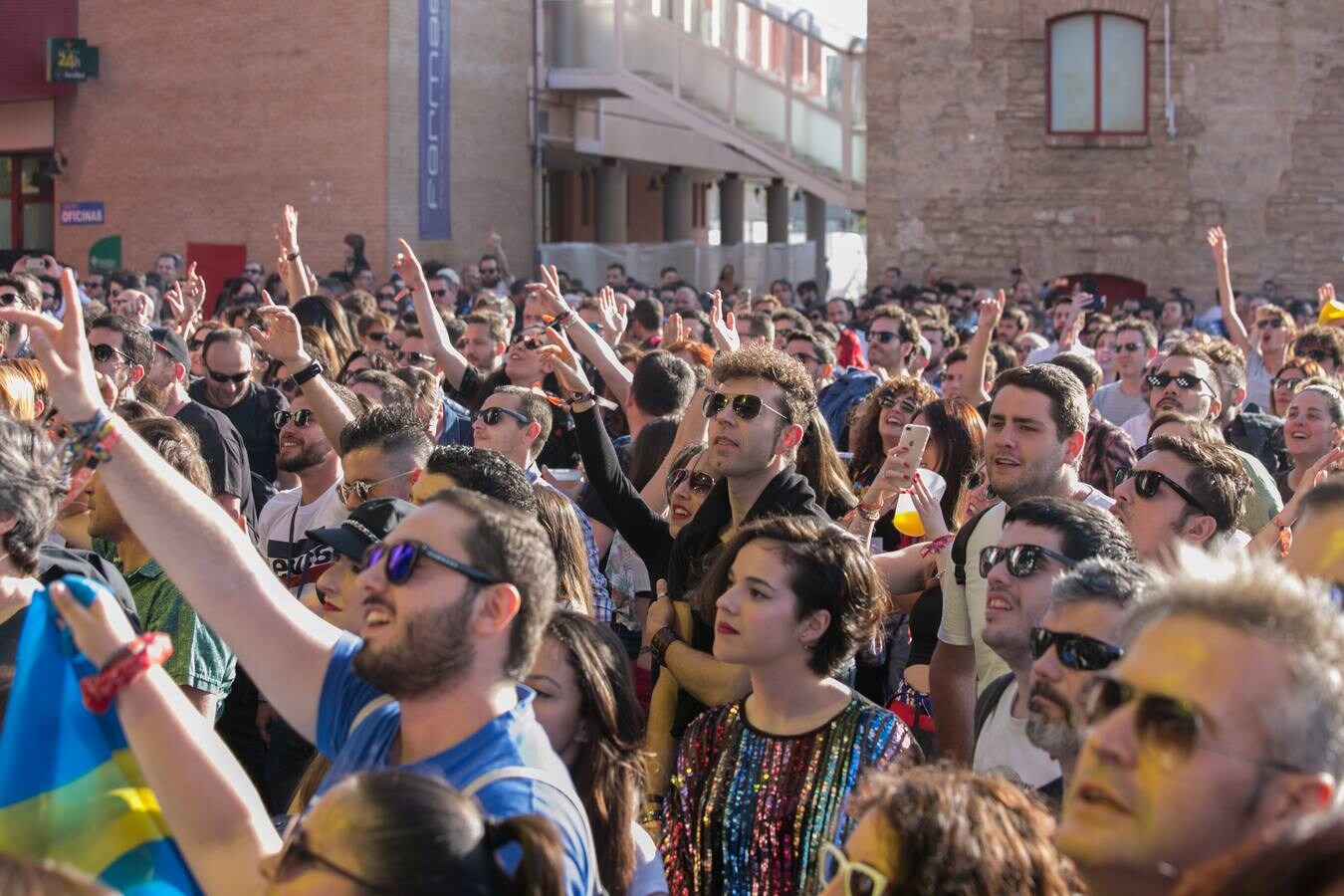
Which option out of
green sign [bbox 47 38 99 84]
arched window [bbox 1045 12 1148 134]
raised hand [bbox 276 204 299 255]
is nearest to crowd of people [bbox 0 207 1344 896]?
raised hand [bbox 276 204 299 255]

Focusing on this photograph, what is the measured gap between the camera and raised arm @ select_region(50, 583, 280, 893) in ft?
9.02

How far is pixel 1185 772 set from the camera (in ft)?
7.49

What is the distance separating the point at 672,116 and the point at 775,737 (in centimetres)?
2422

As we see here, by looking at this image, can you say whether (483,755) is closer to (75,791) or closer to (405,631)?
(405,631)

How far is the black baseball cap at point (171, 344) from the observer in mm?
8802

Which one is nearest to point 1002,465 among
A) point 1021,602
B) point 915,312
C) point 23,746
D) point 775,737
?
point 1021,602

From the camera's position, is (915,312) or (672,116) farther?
(672,116)

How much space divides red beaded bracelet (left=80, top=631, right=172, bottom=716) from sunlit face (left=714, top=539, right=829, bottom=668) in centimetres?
167

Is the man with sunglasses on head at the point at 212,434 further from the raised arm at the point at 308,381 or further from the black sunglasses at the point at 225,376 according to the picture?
the raised arm at the point at 308,381

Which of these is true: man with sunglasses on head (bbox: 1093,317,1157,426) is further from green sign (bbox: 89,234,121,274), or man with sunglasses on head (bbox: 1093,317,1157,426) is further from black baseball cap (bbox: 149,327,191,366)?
green sign (bbox: 89,234,121,274)

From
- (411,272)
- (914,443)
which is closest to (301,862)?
(914,443)

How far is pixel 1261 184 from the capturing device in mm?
25312

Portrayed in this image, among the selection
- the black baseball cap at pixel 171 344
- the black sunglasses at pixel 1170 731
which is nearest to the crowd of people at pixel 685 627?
the black sunglasses at pixel 1170 731

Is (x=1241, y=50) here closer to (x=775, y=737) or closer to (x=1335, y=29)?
Result: (x=1335, y=29)
